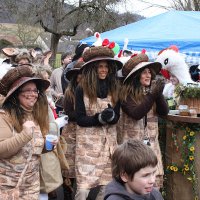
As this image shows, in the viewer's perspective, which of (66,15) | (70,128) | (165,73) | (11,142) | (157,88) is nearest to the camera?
(11,142)

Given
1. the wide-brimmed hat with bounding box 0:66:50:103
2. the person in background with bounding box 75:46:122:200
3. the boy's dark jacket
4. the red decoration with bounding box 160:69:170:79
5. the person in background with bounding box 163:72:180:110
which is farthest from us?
the red decoration with bounding box 160:69:170:79

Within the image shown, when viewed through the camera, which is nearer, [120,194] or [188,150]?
[120,194]

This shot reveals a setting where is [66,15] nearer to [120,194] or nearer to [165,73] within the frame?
[165,73]

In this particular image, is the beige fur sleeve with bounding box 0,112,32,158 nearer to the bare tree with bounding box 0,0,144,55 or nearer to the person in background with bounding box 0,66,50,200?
the person in background with bounding box 0,66,50,200

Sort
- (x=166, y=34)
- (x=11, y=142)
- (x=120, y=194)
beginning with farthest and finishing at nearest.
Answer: (x=166, y=34)
(x=11, y=142)
(x=120, y=194)

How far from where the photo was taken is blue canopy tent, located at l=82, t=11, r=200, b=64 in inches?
315

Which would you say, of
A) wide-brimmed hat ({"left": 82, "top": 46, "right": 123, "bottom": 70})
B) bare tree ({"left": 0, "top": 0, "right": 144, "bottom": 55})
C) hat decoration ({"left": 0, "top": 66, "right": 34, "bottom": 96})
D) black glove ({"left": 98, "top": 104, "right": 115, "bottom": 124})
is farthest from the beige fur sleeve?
bare tree ({"left": 0, "top": 0, "right": 144, "bottom": 55})

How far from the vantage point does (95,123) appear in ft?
14.4

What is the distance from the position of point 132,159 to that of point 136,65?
2234 millimetres

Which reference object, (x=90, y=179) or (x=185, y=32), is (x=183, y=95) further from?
(x=185, y=32)

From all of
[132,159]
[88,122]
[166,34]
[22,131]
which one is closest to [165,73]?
[88,122]

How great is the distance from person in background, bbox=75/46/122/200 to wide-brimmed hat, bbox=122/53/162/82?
0.71 ft

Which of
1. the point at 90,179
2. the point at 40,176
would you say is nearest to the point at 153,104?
the point at 90,179

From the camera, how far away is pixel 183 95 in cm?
472
